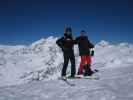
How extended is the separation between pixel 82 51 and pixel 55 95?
631 cm

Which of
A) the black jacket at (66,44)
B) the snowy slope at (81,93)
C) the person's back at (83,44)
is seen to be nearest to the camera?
the snowy slope at (81,93)

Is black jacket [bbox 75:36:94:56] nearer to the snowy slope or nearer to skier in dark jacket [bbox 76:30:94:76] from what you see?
skier in dark jacket [bbox 76:30:94:76]

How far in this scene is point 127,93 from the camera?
34.3 ft

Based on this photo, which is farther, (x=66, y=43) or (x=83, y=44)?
(x=83, y=44)

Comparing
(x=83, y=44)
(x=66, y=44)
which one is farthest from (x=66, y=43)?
(x=83, y=44)

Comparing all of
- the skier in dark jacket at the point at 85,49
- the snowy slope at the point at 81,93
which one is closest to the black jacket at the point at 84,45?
the skier in dark jacket at the point at 85,49

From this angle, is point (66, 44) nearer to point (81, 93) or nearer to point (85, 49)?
point (85, 49)

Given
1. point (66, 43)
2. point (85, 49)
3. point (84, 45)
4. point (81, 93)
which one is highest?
point (66, 43)

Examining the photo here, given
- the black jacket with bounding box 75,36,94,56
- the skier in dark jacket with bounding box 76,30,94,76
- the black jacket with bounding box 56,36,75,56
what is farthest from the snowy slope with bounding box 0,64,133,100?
the black jacket with bounding box 75,36,94,56

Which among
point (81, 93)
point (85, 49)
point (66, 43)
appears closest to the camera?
point (81, 93)

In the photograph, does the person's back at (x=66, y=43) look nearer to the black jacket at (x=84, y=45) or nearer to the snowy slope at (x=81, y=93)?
the black jacket at (x=84, y=45)

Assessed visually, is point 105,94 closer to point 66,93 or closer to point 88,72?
point 66,93

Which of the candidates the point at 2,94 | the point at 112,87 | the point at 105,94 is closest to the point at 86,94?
the point at 105,94

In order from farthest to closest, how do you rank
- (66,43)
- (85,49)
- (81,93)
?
(85,49), (66,43), (81,93)
